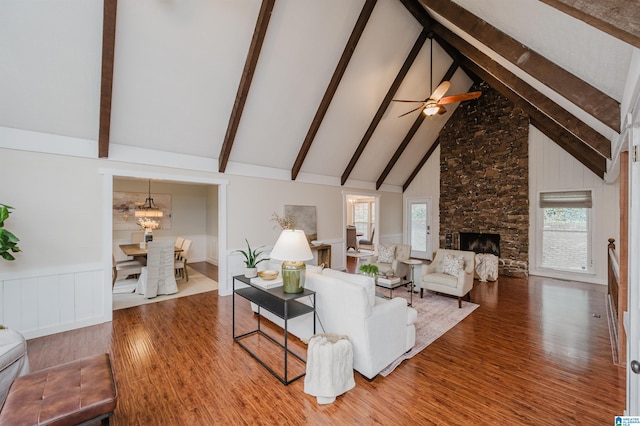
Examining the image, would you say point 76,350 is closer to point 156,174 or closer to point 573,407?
point 156,174

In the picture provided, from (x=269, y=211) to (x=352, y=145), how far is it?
8.58 feet

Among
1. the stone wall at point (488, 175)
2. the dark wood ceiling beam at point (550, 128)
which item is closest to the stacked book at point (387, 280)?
the stone wall at point (488, 175)

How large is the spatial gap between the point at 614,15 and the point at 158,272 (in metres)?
6.07

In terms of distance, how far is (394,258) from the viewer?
5.61 metres

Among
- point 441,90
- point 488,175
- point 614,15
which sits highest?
point 441,90

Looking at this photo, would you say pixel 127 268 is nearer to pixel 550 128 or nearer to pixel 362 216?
pixel 362 216

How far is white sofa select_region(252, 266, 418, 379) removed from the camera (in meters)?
A: 2.50

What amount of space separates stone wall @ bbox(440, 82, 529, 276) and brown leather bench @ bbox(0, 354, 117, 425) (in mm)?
8070

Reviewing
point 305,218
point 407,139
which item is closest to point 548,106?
point 407,139

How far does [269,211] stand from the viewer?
5992mm

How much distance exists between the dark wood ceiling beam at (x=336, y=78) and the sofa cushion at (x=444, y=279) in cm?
356

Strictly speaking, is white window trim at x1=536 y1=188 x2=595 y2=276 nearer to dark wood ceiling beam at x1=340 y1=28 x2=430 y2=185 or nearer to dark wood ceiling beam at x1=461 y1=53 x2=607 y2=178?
dark wood ceiling beam at x1=461 y1=53 x2=607 y2=178

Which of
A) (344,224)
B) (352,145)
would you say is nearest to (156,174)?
(352,145)

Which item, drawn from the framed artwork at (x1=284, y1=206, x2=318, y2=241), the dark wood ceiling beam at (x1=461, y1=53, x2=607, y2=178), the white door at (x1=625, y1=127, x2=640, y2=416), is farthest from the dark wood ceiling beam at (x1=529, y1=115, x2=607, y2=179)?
the framed artwork at (x1=284, y1=206, x2=318, y2=241)
